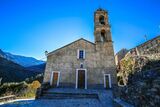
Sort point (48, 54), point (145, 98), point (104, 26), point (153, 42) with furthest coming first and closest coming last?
point (153, 42), point (104, 26), point (48, 54), point (145, 98)

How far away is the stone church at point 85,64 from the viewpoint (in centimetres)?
1702

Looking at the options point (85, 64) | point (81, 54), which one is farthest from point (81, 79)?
point (81, 54)

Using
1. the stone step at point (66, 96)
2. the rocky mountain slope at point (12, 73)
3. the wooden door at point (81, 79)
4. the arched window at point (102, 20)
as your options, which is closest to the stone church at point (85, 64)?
the wooden door at point (81, 79)

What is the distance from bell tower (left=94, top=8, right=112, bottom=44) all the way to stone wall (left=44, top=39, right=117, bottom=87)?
3.34 feet

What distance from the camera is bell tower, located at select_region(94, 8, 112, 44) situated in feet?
64.5

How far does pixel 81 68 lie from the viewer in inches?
704

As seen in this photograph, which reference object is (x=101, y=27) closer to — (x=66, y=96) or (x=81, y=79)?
(x=81, y=79)

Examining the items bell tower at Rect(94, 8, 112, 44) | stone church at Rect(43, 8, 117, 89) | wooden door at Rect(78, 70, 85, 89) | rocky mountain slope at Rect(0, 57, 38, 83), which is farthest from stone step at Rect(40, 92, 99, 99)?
rocky mountain slope at Rect(0, 57, 38, 83)

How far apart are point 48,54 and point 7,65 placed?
32.3 metres

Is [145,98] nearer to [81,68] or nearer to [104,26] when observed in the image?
[81,68]

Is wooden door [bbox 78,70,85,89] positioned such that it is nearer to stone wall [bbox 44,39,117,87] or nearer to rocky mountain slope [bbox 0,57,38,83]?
stone wall [bbox 44,39,117,87]

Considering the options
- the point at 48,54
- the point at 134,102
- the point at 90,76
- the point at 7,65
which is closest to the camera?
the point at 134,102

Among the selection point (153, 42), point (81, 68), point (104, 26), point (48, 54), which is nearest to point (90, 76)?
point (81, 68)

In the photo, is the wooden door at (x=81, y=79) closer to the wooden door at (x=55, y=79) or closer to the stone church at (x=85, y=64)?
the stone church at (x=85, y=64)
